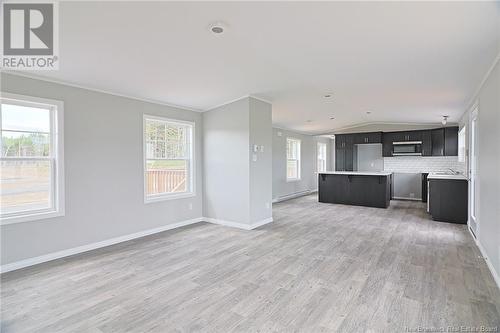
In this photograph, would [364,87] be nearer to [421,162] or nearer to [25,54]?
[25,54]

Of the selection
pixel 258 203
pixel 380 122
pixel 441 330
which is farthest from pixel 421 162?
pixel 441 330

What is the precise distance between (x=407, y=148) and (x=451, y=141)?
1131 millimetres

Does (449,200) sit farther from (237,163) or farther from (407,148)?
(237,163)

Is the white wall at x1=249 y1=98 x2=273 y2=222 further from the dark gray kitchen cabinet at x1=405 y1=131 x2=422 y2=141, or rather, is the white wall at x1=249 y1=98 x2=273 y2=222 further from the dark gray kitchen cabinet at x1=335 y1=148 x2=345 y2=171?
the dark gray kitchen cabinet at x1=405 y1=131 x2=422 y2=141

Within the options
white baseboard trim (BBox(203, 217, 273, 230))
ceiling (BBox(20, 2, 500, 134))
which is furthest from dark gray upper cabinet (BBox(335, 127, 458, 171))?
white baseboard trim (BBox(203, 217, 273, 230))

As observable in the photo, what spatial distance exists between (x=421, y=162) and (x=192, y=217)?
7484mm

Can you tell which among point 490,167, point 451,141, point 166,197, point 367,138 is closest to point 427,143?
point 451,141

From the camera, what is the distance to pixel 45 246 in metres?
3.52

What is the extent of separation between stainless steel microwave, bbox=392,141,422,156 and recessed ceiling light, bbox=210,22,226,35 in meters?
7.89

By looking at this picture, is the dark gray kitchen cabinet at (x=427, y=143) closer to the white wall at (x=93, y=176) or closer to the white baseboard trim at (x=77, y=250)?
the white baseboard trim at (x=77, y=250)

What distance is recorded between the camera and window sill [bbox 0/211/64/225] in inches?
126

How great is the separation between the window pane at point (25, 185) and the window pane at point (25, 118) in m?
0.44

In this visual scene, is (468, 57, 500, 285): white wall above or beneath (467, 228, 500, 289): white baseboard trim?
above

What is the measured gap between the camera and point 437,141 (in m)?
8.09
